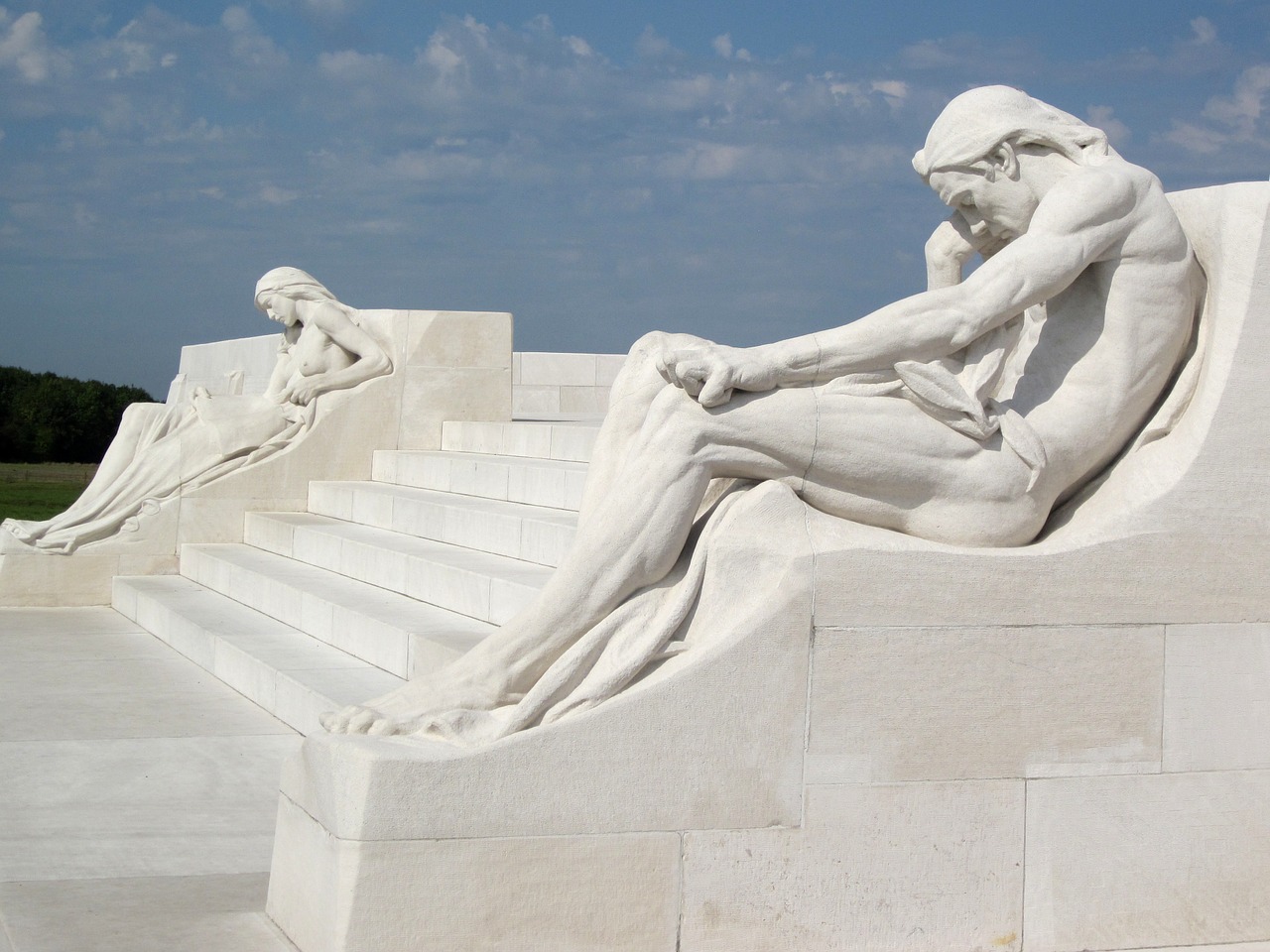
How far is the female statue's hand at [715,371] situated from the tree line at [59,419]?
87.7 ft

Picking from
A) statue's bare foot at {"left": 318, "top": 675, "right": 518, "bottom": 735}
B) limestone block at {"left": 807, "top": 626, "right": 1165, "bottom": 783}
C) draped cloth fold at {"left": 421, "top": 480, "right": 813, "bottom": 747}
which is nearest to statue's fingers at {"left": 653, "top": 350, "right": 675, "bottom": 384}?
draped cloth fold at {"left": 421, "top": 480, "right": 813, "bottom": 747}

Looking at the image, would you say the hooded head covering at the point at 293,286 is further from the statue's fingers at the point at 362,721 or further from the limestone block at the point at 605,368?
the statue's fingers at the point at 362,721

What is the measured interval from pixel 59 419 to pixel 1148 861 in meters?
28.2

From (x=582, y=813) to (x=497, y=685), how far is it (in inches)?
16.3

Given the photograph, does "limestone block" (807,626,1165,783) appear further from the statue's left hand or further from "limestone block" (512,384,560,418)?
"limestone block" (512,384,560,418)

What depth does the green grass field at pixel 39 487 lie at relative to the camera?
17.3m

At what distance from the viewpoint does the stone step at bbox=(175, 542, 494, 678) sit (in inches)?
256

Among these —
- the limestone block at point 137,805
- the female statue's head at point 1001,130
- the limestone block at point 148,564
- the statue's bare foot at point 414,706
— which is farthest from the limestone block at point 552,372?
the statue's bare foot at point 414,706

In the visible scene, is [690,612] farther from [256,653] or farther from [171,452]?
[171,452]


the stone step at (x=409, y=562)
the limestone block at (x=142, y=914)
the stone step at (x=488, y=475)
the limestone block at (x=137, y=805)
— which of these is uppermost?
the stone step at (x=488, y=475)

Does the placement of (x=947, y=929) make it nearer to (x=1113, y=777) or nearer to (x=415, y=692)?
(x=1113, y=777)

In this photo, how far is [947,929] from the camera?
172 inches

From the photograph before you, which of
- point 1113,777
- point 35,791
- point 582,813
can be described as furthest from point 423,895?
point 35,791

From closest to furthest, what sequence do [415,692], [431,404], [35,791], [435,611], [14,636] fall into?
[415,692] < [35,791] < [435,611] < [14,636] < [431,404]
